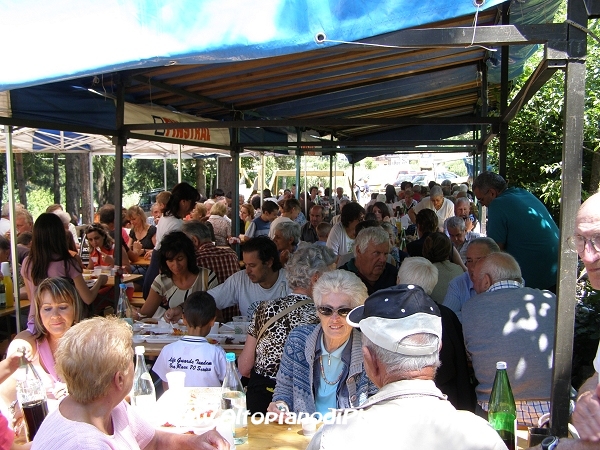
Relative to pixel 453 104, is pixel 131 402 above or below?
below

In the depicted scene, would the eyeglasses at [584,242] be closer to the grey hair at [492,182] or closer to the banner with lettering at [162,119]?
the grey hair at [492,182]

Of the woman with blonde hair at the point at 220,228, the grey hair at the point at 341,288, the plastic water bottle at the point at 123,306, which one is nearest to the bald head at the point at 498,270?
the grey hair at the point at 341,288

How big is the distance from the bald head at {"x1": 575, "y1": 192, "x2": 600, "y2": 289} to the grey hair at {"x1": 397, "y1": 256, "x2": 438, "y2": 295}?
172 cm

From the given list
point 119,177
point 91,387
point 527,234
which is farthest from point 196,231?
point 91,387

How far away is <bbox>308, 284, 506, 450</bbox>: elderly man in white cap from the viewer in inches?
62.1

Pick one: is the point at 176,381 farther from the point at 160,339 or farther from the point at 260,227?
the point at 260,227

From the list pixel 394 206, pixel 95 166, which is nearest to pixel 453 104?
pixel 394 206

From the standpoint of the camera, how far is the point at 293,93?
22.1 feet

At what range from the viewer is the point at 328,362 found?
9.43 ft

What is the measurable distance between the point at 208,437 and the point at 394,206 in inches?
415

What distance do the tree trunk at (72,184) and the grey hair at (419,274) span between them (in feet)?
54.8

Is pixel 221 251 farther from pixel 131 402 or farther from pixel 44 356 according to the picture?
pixel 131 402

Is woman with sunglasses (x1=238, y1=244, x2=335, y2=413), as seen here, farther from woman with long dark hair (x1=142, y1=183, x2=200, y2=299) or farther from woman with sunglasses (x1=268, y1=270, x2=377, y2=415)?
woman with long dark hair (x1=142, y1=183, x2=200, y2=299)

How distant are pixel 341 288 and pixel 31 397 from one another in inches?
57.6
